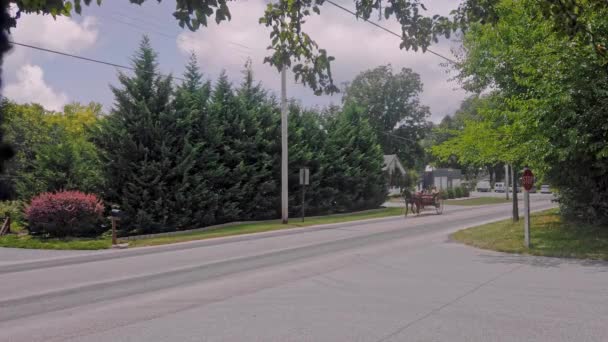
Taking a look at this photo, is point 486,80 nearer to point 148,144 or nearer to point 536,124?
point 536,124

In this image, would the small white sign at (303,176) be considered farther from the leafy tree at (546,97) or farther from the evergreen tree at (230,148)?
the leafy tree at (546,97)

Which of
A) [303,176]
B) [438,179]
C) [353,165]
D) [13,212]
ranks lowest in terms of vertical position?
[13,212]

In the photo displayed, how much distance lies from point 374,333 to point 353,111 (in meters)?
33.6

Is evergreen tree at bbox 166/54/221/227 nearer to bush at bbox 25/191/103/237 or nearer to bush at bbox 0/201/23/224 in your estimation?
bush at bbox 25/191/103/237

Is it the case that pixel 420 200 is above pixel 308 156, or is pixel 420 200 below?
below

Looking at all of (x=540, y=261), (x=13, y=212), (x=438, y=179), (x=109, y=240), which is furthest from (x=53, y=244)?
(x=438, y=179)

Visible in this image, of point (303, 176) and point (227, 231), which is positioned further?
point (303, 176)

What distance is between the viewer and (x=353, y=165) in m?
36.5

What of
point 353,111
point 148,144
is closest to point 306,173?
point 148,144

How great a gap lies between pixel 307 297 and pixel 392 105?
70926 millimetres

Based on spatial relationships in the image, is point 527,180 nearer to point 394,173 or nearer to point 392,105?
point 394,173

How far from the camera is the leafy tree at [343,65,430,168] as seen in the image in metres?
77.1

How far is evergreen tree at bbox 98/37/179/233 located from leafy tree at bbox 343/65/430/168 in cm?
5433

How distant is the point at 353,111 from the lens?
3938 centimetres
